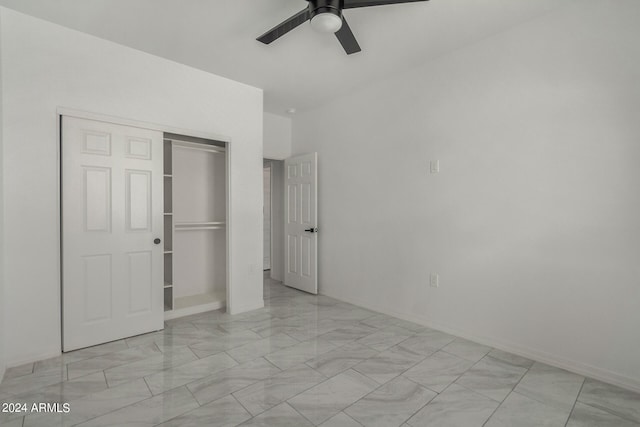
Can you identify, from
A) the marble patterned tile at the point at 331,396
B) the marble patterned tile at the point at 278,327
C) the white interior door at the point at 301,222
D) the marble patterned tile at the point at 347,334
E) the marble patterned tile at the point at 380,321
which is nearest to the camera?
the marble patterned tile at the point at 331,396

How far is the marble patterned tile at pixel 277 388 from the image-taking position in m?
2.04

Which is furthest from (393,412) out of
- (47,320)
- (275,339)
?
(47,320)

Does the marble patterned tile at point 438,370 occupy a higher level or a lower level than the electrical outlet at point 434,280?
lower

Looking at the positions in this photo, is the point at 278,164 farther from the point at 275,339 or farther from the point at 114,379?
the point at 114,379

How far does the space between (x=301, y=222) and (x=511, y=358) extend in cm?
312

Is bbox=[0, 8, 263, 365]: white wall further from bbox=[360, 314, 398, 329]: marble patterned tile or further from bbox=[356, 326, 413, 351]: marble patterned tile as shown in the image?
bbox=[360, 314, 398, 329]: marble patterned tile

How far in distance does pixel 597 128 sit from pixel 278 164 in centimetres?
431

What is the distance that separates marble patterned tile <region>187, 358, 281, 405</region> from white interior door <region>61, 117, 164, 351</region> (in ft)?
4.20

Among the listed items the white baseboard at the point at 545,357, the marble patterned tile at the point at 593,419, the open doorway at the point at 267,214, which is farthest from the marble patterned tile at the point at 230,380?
the open doorway at the point at 267,214

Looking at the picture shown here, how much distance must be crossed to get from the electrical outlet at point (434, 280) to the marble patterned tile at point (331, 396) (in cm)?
140

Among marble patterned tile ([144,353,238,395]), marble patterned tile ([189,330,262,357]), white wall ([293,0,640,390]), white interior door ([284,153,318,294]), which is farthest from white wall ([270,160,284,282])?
marble patterned tile ([144,353,238,395])

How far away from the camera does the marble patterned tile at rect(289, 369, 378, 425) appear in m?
1.96

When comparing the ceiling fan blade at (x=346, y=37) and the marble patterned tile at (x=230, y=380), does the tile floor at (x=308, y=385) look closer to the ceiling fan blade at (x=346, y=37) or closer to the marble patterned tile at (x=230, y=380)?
the marble patterned tile at (x=230, y=380)

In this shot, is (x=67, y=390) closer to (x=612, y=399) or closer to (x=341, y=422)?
(x=341, y=422)
